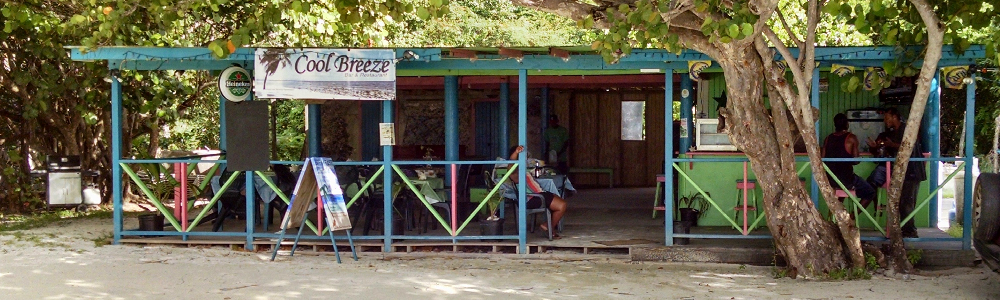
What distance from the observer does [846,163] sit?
29.5ft

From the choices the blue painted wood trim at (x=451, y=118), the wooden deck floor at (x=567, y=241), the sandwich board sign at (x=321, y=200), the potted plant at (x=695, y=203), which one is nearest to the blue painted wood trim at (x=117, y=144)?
the wooden deck floor at (x=567, y=241)

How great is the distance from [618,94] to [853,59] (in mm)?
7421

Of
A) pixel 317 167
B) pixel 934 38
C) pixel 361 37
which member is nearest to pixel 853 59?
pixel 934 38

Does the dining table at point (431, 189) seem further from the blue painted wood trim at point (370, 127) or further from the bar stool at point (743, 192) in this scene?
the blue painted wood trim at point (370, 127)

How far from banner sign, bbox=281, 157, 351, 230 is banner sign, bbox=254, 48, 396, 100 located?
0.62 meters

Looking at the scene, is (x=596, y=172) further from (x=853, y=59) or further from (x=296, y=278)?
(x=296, y=278)

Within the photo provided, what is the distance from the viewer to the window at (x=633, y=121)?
1573 centimetres

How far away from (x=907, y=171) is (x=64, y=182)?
988cm

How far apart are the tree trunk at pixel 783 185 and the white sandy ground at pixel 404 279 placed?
26 cm

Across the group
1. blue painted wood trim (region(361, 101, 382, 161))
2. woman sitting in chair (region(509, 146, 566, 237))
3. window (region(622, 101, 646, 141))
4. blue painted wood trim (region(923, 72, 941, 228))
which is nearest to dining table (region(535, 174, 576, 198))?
woman sitting in chair (region(509, 146, 566, 237))

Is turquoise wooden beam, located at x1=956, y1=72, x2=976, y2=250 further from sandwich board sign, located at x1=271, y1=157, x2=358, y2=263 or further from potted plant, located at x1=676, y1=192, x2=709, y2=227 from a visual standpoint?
sandwich board sign, located at x1=271, y1=157, x2=358, y2=263

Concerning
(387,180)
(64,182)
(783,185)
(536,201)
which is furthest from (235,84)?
(783,185)

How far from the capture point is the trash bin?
40.3 ft

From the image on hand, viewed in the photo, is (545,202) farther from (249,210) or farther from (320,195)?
(249,210)
